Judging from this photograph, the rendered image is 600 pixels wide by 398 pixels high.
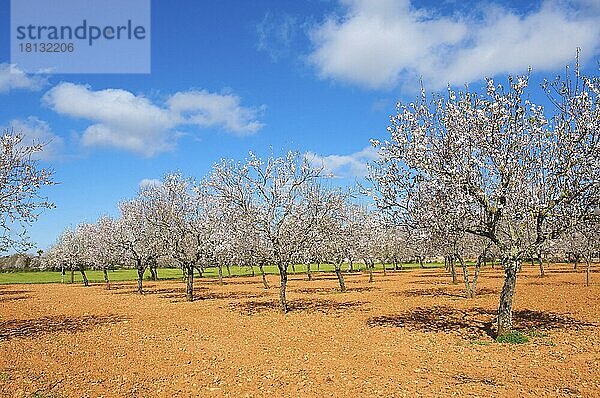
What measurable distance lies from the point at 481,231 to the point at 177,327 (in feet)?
45.4

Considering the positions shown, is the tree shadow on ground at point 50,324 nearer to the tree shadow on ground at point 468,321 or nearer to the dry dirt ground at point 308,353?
the dry dirt ground at point 308,353

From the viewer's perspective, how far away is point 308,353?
572 inches

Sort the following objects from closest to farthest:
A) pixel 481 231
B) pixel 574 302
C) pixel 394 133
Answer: pixel 481 231 < pixel 394 133 < pixel 574 302

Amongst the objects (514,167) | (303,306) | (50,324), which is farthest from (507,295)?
(50,324)

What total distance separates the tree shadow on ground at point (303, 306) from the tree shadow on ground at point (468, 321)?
4.30 metres

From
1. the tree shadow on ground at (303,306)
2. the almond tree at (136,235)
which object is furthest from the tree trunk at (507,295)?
the almond tree at (136,235)

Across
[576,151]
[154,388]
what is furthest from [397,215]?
[154,388]

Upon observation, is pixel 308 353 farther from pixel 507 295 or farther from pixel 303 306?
pixel 303 306

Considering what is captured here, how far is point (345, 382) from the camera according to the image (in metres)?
11.0

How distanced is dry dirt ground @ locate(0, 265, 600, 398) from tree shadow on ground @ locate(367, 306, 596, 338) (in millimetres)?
47

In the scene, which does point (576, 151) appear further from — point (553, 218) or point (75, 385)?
point (75, 385)

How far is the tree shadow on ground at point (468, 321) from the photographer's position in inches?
682

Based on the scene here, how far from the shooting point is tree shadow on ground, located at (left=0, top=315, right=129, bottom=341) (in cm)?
1978

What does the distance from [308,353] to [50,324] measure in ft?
48.9
